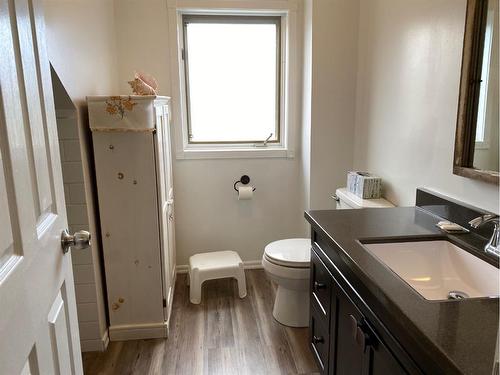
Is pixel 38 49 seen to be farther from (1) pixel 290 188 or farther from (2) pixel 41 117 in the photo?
(1) pixel 290 188

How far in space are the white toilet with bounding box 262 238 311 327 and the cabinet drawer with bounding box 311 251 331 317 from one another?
43 centimetres

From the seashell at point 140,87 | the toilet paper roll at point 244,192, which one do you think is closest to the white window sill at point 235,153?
the toilet paper roll at point 244,192

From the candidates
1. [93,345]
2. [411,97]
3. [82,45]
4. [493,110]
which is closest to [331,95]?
[411,97]

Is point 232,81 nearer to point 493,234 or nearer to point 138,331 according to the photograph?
point 138,331

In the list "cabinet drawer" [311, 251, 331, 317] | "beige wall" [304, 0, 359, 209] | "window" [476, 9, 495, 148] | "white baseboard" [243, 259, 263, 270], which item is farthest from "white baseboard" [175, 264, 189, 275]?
"window" [476, 9, 495, 148]

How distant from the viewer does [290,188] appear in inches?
124

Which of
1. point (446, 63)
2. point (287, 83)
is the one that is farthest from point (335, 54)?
point (446, 63)

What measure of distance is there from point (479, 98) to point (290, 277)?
1.36 meters

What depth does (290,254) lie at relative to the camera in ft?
7.84

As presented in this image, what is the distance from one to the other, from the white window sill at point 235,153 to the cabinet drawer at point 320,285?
136 cm

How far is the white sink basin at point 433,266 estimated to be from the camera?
1.30m

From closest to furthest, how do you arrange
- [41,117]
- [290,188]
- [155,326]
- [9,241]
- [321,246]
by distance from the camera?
[9,241]
[41,117]
[321,246]
[155,326]
[290,188]

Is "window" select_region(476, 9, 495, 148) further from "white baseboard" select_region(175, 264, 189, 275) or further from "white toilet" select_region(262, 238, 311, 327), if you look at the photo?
"white baseboard" select_region(175, 264, 189, 275)

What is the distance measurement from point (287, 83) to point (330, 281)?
1.83 m
